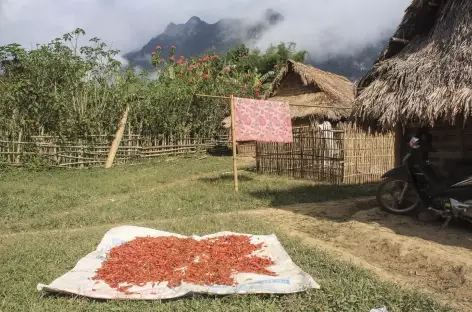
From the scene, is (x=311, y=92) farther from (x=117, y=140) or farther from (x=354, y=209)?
(x=354, y=209)

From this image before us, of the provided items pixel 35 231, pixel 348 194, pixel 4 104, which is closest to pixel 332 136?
pixel 348 194

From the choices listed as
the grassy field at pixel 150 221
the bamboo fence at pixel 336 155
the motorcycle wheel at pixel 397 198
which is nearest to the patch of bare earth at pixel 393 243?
the motorcycle wheel at pixel 397 198

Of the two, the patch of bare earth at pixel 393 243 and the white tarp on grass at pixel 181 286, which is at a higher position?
the white tarp on grass at pixel 181 286

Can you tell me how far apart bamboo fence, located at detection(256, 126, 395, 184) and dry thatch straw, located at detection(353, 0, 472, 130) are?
315 centimetres

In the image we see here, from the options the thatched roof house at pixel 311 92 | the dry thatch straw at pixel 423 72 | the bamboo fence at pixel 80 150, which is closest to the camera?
the dry thatch straw at pixel 423 72

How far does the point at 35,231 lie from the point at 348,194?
5.92 m

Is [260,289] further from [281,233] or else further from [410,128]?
[410,128]

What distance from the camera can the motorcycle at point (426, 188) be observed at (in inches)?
211

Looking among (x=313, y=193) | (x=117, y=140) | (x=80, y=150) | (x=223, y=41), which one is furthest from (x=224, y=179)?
(x=223, y=41)

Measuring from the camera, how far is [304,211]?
7117mm

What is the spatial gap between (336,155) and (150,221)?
525cm

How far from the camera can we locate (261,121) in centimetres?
973

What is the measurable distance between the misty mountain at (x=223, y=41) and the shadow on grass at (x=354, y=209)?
10352 millimetres

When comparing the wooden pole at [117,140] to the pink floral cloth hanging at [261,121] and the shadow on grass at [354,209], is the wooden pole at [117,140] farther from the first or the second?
the shadow on grass at [354,209]
